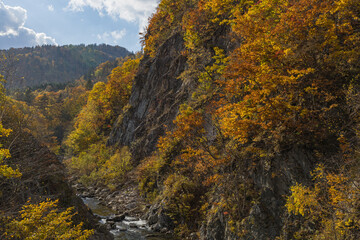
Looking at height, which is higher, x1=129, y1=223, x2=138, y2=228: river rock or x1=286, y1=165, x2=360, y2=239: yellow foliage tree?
x1=286, y1=165, x2=360, y2=239: yellow foliage tree

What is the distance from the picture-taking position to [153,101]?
115 feet

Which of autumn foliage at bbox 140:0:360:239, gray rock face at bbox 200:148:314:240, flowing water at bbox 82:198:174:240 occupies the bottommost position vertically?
flowing water at bbox 82:198:174:240

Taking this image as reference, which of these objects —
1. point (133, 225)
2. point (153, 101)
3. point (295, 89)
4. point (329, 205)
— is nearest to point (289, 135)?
point (295, 89)

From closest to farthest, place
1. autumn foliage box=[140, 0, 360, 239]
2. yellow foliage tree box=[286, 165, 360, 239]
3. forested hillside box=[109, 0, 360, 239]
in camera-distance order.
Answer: yellow foliage tree box=[286, 165, 360, 239]
forested hillside box=[109, 0, 360, 239]
autumn foliage box=[140, 0, 360, 239]

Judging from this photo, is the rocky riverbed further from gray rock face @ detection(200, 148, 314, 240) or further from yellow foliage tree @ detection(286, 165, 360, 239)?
yellow foliage tree @ detection(286, 165, 360, 239)

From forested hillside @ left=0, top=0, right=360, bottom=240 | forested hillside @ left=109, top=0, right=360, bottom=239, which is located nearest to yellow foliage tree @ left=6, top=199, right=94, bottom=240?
forested hillside @ left=0, top=0, right=360, bottom=240

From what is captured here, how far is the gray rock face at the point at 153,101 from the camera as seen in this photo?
98.3ft

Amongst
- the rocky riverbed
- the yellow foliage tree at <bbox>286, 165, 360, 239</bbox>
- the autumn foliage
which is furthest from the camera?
the rocky riverbed

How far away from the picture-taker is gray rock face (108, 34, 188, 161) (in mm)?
29969

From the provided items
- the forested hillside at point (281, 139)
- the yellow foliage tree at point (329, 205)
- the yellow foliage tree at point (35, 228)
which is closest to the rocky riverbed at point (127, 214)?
the forested hillside at point (281, 139)

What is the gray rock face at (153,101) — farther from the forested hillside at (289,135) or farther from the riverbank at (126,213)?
the forested hillside at (289,135)

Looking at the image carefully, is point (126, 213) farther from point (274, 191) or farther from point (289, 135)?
point (289, 135)

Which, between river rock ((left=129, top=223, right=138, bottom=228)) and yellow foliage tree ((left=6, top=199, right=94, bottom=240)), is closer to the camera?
yellow foliage tree ((left=6, top=199, right=94, bottom=240))

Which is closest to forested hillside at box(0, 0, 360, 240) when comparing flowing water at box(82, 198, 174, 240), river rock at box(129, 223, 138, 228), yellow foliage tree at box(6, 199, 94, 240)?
flowing water at box(82, 198, 174, 240)
